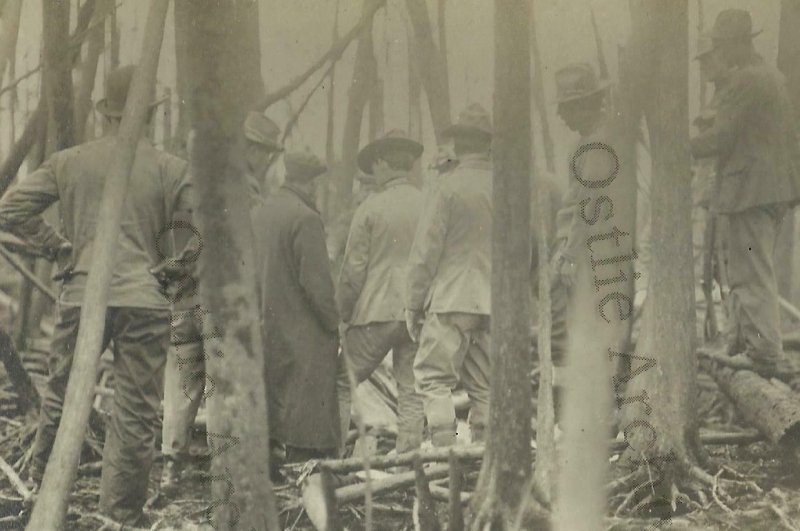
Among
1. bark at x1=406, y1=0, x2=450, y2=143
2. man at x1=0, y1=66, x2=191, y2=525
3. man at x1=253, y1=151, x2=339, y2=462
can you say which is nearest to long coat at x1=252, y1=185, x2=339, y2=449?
man at x1=253, y1=151, x2=339, y2=462

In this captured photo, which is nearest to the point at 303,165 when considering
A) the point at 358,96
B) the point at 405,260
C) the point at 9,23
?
the point at 358,96

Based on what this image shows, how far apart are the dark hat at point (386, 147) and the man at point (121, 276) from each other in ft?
2.86

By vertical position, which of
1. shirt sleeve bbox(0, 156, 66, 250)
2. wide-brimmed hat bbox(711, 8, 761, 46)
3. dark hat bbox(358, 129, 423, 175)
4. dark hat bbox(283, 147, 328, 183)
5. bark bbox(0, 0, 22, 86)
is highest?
bark bbox(0, 0, 22, 86)

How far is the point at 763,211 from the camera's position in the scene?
15.0 ft

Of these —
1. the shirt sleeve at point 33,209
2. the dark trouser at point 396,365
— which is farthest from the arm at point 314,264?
the shirt sleeve at point 33,209

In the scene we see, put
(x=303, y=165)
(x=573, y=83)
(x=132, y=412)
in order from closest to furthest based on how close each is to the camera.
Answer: (x=573, y=83) < (x=132, y=412) < (x=303, y=165)

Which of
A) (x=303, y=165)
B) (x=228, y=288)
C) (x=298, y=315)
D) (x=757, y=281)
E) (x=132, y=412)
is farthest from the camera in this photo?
(x=757, y=281)

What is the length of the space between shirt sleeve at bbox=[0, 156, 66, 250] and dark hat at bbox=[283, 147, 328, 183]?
0.96 metres

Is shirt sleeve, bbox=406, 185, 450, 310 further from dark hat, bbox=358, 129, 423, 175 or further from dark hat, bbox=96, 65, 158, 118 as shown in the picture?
dark hat, bbox=96, 65, 158, 118

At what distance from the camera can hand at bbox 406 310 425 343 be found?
4324 millimetres

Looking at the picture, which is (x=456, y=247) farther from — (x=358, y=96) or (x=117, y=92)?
(x=117, y=92)

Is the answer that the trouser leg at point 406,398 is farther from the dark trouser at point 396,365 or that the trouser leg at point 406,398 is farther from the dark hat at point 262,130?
the dark hat at point 262,130

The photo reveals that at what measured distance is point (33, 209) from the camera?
3.90m

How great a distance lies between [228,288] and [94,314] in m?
0.43
